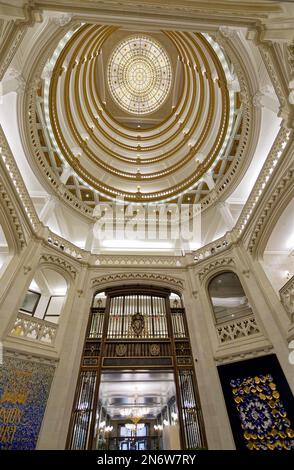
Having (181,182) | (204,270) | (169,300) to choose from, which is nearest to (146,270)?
(169,300)

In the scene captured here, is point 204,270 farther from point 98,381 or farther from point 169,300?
point 98,381

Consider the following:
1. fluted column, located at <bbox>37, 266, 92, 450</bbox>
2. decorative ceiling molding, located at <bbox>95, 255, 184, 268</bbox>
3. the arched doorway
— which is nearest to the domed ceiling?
decorative ceiling molding, located at <bbox>95, 255, 184, 268</bbox>

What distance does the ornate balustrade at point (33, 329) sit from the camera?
23.4 ft

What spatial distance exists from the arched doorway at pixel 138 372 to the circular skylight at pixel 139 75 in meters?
14.1

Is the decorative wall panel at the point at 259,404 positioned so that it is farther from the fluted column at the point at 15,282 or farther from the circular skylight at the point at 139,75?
the circular skylight at the point at 139,75

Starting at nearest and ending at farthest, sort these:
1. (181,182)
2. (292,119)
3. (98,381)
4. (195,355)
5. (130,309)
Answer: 1. (292,119)
2. (98,381)
3. (195,355)
4. (130,309)
5. (181,182)

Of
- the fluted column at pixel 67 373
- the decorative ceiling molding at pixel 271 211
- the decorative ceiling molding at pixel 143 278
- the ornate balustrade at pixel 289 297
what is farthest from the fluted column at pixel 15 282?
the ornate balustrade at pixel 289 297

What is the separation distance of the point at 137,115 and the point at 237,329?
15837 millimetres

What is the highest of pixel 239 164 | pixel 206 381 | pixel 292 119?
pixel 239 164

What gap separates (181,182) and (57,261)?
8.05 m

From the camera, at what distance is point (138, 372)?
8.09 metres

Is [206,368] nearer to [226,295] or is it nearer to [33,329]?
[226,295]

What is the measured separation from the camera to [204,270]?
10102 millimetres

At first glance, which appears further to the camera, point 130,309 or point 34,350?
point 130,309
